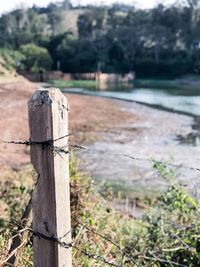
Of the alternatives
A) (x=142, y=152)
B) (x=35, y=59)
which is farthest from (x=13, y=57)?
(x=142, y=152)

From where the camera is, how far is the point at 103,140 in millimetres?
14969

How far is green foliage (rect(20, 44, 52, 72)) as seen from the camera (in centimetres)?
5247

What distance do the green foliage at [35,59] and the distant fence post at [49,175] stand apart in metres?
50.5

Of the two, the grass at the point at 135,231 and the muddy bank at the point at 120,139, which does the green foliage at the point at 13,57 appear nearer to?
the muddy bank at the point at 120,139

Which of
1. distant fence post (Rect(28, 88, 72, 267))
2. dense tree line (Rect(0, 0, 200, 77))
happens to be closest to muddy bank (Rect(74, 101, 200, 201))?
distant fence post (Rect(28, 88, 72, 267))

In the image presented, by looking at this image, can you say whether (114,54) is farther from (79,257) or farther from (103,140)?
(79,257)

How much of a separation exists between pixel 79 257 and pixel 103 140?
1191 centimetres

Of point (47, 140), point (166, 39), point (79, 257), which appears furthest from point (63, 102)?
point (166, 39)

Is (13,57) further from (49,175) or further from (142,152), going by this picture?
(49,175)

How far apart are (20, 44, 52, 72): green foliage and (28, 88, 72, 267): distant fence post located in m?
50.5

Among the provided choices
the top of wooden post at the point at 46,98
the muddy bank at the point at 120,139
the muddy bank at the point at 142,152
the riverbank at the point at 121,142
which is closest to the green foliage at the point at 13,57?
the riverbank at the point at 121,142

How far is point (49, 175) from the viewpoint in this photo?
1.83 meters

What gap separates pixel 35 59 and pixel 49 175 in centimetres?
5273

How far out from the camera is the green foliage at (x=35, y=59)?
5247 centimetres
